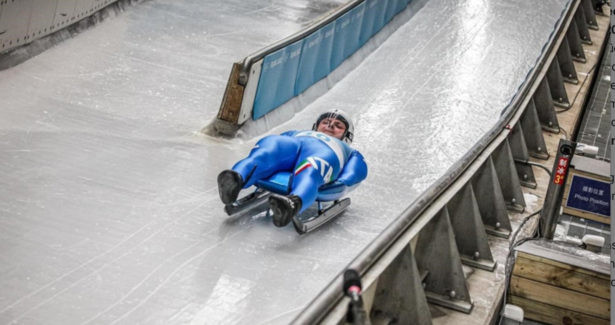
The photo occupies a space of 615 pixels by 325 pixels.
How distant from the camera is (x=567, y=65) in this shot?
12836 mm

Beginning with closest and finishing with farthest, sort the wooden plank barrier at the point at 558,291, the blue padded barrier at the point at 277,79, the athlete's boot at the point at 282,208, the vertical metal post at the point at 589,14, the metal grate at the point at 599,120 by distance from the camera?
the wooden plank barrier at the point at 558,291, the athlete's boot at the point at 282,208, the blue padded barrier at the point at 277,79, the metal grate at the point at 599,120, the vertical metal post at the point at 589,14

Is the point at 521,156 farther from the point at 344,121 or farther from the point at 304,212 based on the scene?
the point at 304,212

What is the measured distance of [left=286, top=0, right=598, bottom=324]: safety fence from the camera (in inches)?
161

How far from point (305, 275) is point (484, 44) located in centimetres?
850

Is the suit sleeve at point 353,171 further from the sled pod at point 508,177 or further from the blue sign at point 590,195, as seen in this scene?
the blue sign at point 590,195

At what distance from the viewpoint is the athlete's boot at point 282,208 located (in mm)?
6168

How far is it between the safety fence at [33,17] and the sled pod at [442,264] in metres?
5.86

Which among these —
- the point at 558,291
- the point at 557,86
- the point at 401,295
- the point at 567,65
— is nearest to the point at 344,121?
the point at 558,291

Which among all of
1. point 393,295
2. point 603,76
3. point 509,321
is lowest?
point 603,76

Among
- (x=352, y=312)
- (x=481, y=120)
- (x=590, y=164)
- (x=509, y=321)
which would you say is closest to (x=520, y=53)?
(x=481, y=120)

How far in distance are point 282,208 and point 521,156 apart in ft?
9.53

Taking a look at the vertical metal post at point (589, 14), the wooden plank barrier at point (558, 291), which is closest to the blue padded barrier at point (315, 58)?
the wooden plank barrier at point (558, 291)

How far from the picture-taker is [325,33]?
11016 mm

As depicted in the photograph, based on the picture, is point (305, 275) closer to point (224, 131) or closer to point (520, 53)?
point (224, 131)
